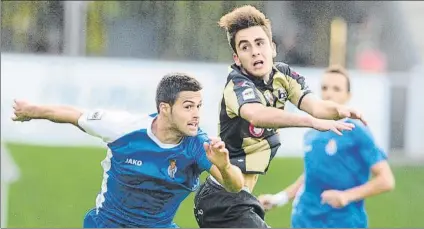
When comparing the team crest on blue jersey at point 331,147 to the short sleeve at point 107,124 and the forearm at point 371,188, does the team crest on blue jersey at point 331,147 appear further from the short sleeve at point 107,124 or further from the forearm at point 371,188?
the short sleeve at point 107,124

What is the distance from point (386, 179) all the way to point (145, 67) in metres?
1.65

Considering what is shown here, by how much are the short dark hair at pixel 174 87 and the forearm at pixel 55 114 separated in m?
0.24

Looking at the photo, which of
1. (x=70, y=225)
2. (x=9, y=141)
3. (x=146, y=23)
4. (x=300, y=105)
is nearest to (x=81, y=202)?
(x=70, y=225)

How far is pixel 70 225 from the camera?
500cm

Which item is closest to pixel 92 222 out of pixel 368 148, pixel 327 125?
pixel 327 125

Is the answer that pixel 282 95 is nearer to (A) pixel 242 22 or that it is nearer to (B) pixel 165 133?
(A) pixel 242 22

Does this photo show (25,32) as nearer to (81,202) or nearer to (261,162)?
(81,202)

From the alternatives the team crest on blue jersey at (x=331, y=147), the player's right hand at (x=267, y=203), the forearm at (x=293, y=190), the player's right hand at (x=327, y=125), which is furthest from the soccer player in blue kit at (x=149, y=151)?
Answer: the team crest on blue jersey at (x=331, y=147)

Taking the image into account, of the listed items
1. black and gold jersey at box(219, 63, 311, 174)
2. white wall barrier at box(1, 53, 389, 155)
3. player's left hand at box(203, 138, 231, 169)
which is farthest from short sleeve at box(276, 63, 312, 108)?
white wall barrier at box(1, 53, 389, 155)

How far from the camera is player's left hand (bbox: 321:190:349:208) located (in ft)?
11.9

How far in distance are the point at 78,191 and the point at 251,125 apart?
88.1 inches

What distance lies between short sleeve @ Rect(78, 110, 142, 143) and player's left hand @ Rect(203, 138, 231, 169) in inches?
12.6

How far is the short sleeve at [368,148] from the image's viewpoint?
12.3ft

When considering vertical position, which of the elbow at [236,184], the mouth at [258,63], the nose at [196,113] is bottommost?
the elbow at [236,184]
